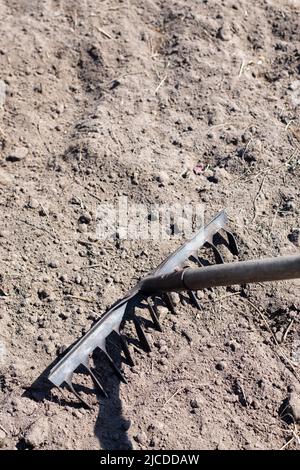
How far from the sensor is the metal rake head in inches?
130

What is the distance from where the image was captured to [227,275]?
3055mm

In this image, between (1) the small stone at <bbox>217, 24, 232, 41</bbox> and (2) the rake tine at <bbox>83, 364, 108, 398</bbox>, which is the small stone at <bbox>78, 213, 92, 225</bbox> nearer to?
(2) the rake tine at <bbox>83, 364, 108, 398</bbox>

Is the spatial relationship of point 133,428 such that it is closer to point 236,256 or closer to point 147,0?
point 236,256

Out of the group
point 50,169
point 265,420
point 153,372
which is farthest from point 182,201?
point 265,420

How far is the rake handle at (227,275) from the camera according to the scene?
9.07 ft

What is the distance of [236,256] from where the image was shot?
4004mm

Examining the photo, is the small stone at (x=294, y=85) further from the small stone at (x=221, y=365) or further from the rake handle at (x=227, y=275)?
the small stone at (x=221, y=365)

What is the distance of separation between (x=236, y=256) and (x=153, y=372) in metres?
0.85

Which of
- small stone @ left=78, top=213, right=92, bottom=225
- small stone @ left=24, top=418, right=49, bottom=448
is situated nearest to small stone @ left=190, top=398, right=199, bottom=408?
small stone @ left=24, top=418, right=49, bottom=448

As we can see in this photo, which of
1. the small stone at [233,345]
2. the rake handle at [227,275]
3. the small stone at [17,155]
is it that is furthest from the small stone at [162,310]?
the small stone at [17,155]

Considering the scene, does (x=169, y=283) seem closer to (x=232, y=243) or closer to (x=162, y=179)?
(x=232, y=243)

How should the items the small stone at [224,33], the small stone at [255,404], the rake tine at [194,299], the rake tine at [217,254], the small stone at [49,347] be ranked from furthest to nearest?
the small stone at [224,33], the rake tine at [217,254], the rake tine at [194,299], the small stone at [49,347], the small stone at [255,404]

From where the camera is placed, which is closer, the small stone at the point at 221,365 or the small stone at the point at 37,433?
the small stone at the point at 37,433

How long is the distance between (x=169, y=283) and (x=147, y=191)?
0.97 m
